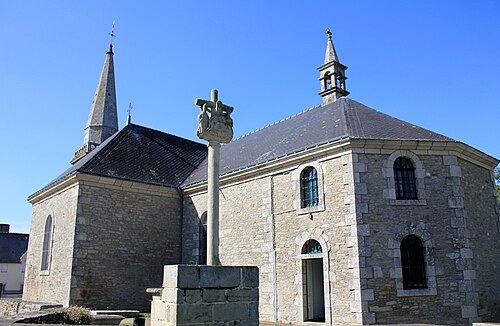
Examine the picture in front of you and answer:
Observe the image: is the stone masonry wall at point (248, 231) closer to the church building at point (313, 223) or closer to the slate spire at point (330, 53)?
the church building at point (313, 223)

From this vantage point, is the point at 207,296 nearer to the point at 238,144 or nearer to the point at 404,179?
the point at 404,179

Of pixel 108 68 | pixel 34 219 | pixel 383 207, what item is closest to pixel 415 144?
pixel 383 207

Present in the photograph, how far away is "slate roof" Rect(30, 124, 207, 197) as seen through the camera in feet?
52.8

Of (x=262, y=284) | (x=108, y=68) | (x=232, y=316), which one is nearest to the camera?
(x=232, y=316)

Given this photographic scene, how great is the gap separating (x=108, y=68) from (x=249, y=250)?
17486mm

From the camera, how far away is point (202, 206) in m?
16.2

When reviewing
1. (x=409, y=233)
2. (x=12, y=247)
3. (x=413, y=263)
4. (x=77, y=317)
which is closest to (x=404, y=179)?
(x=409, y=233)

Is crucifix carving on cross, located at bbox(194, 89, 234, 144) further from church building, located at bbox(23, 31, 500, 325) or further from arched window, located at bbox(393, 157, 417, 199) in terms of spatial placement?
arched window, located at bbox(393, 157, 417, 199)

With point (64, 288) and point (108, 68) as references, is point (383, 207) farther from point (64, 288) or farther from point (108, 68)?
point (108, 68)

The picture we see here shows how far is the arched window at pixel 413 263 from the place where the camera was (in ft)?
36.4

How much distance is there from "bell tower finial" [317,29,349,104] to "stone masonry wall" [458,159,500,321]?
654cm

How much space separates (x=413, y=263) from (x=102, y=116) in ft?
62.8

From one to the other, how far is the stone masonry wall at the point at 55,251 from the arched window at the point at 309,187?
26.2 feet

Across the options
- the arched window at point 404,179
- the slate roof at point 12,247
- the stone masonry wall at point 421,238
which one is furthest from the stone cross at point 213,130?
the slate roof at point 12,247
